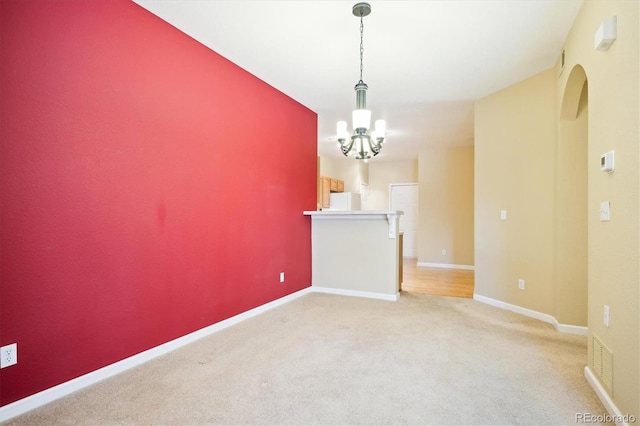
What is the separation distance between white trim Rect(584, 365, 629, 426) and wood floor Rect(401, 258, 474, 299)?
241 centimetres

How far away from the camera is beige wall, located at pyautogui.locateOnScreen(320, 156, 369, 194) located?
8734mm

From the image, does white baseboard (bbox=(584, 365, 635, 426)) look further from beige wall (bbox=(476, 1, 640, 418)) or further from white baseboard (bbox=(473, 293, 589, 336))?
white baseboard (bbox=(473, 293, 589, 336))

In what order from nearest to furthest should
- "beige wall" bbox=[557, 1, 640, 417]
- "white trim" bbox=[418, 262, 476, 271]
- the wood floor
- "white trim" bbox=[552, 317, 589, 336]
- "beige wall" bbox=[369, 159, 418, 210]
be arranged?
"beige wall" bbox=[557, 1, 640, 417], "white trim" bbox=[552, 317, 589, 336], the wood floor, "white trim" bbox=[418, 262, 476, 271], "beige wall" bbox=[369, 159, 418, 210]

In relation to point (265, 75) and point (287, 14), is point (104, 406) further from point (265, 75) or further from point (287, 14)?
point (265, 75)

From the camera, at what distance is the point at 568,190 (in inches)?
125

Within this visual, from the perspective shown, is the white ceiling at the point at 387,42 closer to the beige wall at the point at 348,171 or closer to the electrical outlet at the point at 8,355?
the electrical outlet at the point at 8,355

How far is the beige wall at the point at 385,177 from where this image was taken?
8.68m

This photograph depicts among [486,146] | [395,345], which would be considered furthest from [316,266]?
[486,146]

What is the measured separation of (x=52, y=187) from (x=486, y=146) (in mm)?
4456

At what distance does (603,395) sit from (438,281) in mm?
3830

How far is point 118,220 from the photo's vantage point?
2320mm

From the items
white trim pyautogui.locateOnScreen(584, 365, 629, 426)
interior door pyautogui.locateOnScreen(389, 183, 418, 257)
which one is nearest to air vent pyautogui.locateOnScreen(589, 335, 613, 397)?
white trim pyautogui.locateOnScreen(584, 365, 629, 426)

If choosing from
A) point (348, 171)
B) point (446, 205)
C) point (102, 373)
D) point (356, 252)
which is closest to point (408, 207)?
point (446, 205)

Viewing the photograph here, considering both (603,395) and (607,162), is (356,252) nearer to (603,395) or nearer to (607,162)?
(603,395)
